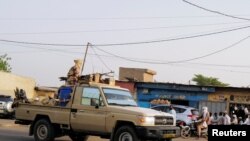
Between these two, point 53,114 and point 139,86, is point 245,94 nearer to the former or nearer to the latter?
point 139,86

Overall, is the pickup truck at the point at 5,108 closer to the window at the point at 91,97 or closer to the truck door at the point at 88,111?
the truck door at the point at 88,111

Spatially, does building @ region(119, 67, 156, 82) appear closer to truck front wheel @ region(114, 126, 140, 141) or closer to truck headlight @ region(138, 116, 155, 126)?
truck front wheel @ region(114, 126, 140, 141)

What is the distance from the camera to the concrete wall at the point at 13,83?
129ft

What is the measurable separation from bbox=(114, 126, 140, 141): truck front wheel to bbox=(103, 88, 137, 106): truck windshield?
38.8 inches

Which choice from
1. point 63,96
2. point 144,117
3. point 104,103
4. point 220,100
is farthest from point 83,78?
point 220,100

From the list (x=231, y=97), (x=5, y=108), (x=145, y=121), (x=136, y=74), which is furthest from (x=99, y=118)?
(x=136, y=74)

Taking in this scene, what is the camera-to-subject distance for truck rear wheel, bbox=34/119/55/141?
1412 centimetres

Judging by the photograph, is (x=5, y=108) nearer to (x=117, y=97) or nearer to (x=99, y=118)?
(x=117, y=97)

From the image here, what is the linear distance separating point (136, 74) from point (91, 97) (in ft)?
87.9

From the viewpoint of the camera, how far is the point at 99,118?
1300cm

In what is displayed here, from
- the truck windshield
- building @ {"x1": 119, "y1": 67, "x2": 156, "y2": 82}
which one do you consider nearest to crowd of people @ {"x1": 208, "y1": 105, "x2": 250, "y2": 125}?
the truck windshield

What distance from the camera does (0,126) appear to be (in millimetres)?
21359

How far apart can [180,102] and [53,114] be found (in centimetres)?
2239

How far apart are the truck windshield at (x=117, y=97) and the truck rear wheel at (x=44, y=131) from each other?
2.20 meters
